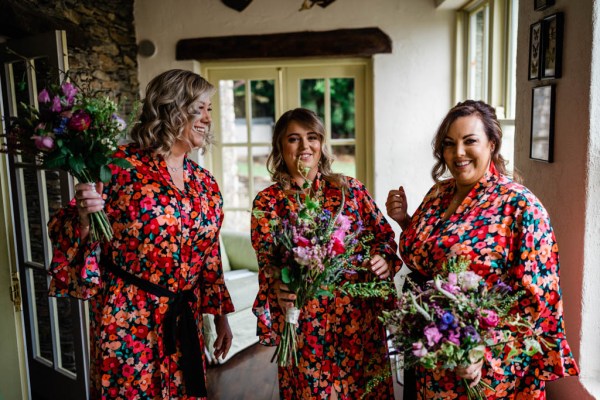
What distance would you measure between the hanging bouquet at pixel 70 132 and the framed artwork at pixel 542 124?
1.60m

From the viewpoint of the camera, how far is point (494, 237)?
1.56 m

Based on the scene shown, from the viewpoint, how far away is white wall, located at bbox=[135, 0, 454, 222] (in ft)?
13.4

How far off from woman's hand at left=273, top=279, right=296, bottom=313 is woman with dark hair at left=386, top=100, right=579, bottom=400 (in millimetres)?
459

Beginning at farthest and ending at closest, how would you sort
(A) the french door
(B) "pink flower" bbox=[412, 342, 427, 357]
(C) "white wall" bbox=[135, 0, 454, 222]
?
(C) "white wall" bbox=[135, 0, 454, 222] → (A) the french door → (B) "pink flower" bbox=[412, 342, 427, 357]

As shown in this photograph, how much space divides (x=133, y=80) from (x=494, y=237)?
3.60m

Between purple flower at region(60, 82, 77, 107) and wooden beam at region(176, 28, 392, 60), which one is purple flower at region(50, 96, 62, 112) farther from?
wooden beam at region(176, 28, 392, 60)

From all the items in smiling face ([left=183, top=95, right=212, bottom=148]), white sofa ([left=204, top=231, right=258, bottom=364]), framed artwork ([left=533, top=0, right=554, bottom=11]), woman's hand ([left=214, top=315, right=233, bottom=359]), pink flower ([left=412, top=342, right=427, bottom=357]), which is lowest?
white sofa ([left=204, top=231, right=258, bottom=364])

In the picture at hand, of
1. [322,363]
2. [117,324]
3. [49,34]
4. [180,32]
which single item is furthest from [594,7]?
[180,32]

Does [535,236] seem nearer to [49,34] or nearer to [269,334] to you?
[269,334]

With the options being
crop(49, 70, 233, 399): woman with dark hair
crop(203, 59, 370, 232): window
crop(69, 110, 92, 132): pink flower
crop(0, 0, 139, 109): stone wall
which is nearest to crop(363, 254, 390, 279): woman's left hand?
crop(49, 70, 233, 399): woman with dark hair

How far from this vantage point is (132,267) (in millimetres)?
1738

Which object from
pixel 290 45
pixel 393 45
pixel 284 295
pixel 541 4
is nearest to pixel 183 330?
pixel 284 295

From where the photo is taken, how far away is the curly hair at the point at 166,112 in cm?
182

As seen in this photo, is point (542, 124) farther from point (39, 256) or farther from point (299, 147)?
point (39, 256)
